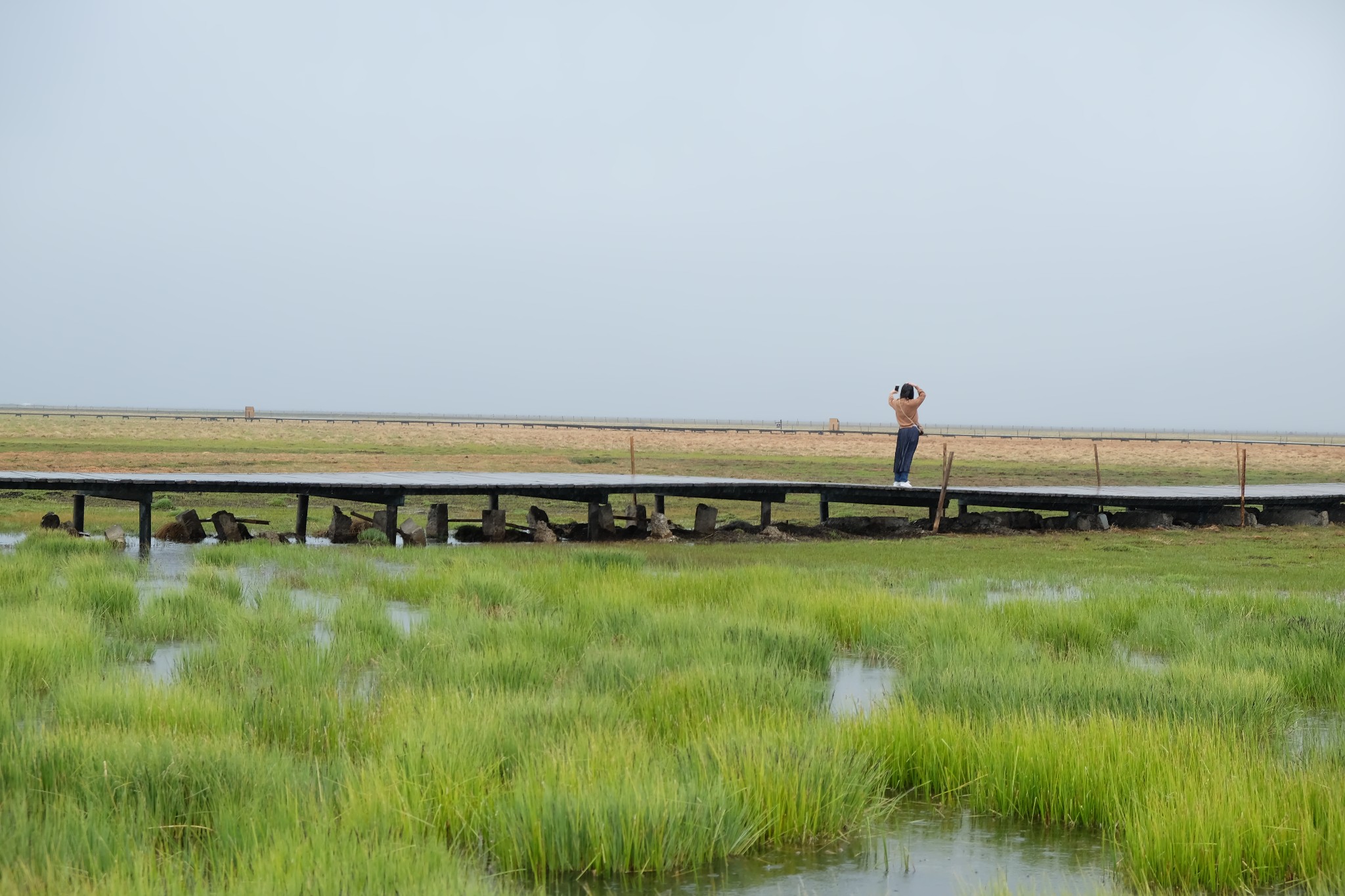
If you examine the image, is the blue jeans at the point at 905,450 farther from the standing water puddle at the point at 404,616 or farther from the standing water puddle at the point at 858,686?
the standing water puddle at the point at 858,686

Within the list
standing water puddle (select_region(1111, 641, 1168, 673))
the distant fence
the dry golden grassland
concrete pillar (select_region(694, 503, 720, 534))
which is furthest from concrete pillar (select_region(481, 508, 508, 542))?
the distant fence

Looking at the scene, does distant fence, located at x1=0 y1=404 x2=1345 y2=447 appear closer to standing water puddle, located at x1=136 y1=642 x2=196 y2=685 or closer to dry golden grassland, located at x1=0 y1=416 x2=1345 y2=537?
A: dry golden grassland, located at x1=0 y1=416 x2=1345 y2=537

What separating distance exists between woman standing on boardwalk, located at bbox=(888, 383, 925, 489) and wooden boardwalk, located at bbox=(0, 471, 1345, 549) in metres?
0.36

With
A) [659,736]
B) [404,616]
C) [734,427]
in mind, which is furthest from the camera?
[734,427]

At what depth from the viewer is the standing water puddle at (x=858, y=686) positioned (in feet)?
21.1

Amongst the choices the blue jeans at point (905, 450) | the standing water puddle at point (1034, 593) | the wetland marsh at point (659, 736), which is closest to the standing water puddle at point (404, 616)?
the wetland marsh at point (659, 736)

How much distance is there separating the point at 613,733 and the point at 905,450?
14679 mm

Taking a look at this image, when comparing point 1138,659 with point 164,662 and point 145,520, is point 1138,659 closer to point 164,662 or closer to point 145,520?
point 164,662

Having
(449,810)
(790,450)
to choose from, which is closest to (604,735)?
(449,810)

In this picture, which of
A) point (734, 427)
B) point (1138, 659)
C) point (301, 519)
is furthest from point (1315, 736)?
point (734, 427)

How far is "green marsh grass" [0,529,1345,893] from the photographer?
4000mm

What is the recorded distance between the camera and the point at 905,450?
19281mm

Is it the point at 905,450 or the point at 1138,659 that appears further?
the point at 905,450

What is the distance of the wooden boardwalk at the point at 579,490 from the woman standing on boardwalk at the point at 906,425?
36 centimetres
